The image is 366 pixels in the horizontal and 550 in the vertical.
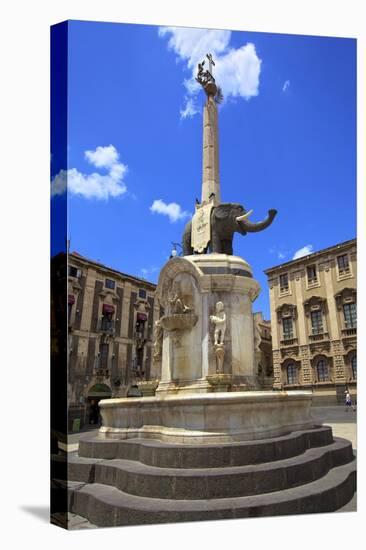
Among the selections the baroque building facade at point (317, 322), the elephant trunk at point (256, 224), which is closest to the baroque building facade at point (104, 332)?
the baroque building facade at point (317, 322)

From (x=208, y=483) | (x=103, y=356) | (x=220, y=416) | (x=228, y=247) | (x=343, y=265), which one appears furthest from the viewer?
(x=103, y=356)

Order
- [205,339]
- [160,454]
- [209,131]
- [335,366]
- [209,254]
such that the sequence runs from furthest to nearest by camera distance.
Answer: [335,366], [209,131], [209,254], [205,339], [160,454]

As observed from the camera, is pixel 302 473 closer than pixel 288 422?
Yes

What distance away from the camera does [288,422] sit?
311 inches

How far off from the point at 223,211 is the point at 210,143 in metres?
2.64

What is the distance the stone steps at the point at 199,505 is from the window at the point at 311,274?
27.9 metres

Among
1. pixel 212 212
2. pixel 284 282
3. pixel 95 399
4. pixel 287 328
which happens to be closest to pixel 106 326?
pixel 95 399

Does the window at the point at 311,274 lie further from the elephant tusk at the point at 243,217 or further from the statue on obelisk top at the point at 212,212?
the elephant tusk at the point at 243,217

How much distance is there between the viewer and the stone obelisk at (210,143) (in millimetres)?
11789

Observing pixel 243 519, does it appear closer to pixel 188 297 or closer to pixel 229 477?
pixel 229 477

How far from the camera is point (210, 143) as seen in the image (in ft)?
40.6

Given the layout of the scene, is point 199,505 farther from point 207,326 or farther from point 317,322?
point 317,322

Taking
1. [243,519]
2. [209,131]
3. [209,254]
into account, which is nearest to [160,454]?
[243,519]

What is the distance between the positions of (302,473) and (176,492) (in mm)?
1778
